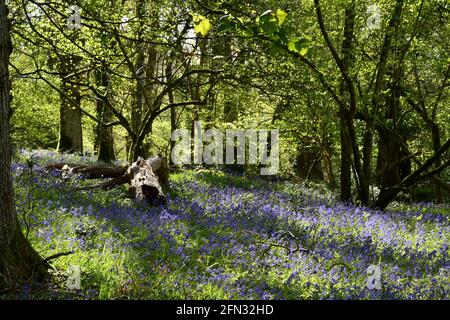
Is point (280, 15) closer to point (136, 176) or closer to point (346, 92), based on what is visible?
point (136, 176)

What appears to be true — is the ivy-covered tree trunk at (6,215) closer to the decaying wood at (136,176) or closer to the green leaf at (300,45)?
the green leaf at (300,45)

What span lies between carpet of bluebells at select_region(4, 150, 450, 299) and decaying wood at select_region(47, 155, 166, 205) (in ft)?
1.04

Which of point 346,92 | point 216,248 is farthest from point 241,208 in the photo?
point 346,92

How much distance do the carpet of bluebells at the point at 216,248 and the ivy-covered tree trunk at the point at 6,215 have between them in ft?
0.71

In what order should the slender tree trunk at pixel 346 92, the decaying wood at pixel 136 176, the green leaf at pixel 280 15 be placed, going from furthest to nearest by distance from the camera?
the slender tree trunk at pixel 346 92, the decaying wood at pixel 136 176, the green leaf at pixel 280 15

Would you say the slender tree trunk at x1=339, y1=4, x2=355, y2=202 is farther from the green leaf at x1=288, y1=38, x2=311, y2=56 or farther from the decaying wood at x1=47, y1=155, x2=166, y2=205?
the green leaf at x1=288, y1=38, x2=311, y2=56

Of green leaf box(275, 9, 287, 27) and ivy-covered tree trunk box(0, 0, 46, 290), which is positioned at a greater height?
green leaf box(275, 9, 287, 27)

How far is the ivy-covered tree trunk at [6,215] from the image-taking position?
4.65 metres

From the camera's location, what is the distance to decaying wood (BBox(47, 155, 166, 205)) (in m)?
9.62

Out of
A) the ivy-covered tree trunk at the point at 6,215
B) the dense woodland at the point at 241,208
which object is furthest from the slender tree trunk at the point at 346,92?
the ivy-covered tree trunk at the point at 6,215

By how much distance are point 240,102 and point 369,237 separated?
14944mm

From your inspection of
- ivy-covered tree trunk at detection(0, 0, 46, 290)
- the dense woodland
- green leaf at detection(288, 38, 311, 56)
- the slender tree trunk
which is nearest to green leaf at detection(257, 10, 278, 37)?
the dense woodland

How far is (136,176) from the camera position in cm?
1002

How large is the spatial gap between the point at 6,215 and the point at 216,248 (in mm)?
2985
